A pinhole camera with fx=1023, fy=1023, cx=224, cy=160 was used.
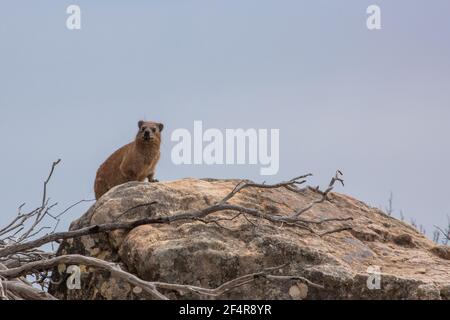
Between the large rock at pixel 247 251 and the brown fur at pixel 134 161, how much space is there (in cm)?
317

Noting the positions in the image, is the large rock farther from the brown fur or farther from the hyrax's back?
the hyrax's back

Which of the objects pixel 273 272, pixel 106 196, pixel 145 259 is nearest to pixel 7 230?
pixel 106 196

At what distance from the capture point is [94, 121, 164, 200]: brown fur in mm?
13508

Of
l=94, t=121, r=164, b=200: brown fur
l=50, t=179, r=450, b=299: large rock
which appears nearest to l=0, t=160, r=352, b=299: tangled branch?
l=50, t=179, r=450, b=299: large rock

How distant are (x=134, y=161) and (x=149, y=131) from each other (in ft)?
1.69

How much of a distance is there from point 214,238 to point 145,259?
0.66 m

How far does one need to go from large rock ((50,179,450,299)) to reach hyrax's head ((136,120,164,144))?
3405 mm

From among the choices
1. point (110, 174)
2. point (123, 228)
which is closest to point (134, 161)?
point (110, 174)

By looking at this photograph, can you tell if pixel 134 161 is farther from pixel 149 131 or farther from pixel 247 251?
pixel 247 251

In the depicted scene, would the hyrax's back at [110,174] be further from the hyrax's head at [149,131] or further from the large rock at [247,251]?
the large rock at [247,251]

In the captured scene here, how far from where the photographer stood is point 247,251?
9.03 m

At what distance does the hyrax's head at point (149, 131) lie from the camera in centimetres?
1373

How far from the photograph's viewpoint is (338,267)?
895 centimetres
